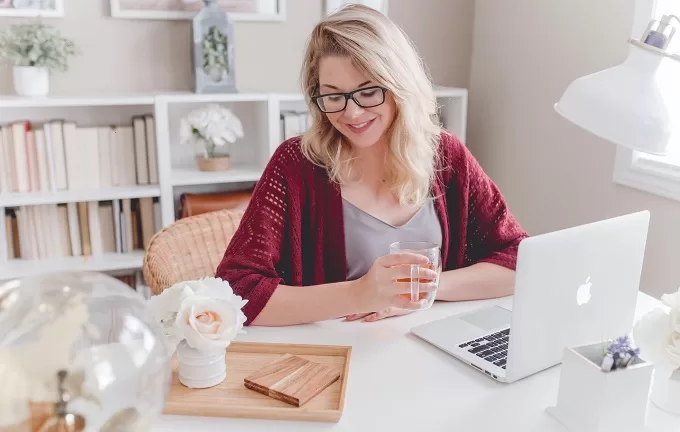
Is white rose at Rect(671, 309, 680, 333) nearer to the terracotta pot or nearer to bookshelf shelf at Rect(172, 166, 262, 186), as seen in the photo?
bookshelf shelf at Rect(172, 166, 262, 186)

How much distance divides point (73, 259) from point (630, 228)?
7.60 feet

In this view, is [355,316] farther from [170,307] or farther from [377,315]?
[170,307]

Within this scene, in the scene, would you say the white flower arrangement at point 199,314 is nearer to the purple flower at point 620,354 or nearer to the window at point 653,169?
the purple flower at point 620,354

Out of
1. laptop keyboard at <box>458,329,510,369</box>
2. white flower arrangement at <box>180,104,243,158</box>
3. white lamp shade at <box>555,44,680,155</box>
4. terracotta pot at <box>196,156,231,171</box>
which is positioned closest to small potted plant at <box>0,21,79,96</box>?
white flower arrangement at <box>180,104,243,158</box>

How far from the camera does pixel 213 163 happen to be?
2.75 meters

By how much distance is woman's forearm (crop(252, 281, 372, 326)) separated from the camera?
130 centimetres

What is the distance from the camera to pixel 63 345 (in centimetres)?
69

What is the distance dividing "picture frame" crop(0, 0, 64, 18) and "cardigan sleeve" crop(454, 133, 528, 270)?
1874mm

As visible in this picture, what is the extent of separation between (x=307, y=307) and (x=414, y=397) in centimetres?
36

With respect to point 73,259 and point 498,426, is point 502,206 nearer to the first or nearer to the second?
point 498,426

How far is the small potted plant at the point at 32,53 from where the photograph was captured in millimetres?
2412

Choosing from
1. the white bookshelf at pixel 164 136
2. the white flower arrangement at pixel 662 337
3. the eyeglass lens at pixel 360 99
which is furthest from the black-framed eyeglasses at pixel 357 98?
the white bookshelf at pixel 164 136

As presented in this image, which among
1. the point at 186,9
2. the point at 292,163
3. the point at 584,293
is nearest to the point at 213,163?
the point at 186,9

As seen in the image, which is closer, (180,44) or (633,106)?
(633,106)
